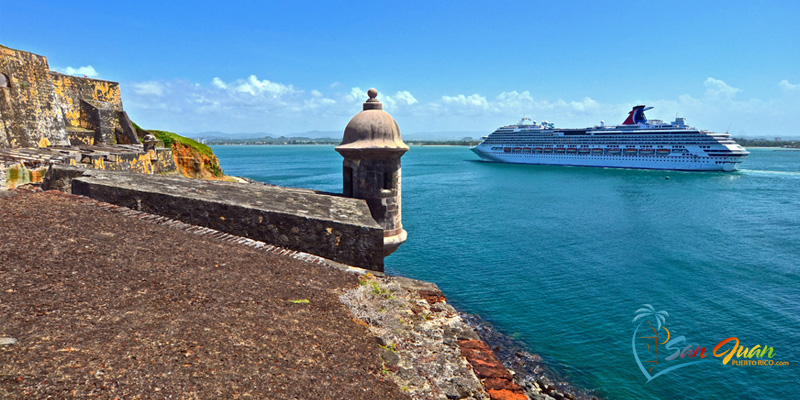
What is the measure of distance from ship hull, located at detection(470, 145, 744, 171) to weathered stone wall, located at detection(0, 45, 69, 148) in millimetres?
79638

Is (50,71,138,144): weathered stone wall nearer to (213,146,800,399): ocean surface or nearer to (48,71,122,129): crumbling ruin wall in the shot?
(48,71,122,129): crumbling ruin wall

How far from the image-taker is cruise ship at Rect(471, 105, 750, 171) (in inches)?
2579

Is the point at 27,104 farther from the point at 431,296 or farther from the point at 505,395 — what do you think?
the point at 505,395

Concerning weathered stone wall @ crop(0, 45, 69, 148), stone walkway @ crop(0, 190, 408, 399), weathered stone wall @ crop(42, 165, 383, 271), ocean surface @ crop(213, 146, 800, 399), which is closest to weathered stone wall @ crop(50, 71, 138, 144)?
weathered stone wall @ crop(0, 45, 69, 148)

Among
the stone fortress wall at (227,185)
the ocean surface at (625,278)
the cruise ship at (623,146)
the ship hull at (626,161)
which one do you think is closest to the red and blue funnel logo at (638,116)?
the cruise ship at (623,146)

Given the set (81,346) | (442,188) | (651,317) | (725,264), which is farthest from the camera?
(442,188)

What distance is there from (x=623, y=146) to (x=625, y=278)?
65.2m

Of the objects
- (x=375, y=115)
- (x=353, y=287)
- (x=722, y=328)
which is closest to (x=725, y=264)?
(x=722, y=328)

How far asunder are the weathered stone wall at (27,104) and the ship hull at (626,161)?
261 feet

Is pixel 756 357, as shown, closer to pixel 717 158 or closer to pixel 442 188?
A: pixel 442 188

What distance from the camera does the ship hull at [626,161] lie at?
65250 mm

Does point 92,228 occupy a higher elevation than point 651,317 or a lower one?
higher

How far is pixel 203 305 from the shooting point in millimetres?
4203

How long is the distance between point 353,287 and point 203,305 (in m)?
2.13
